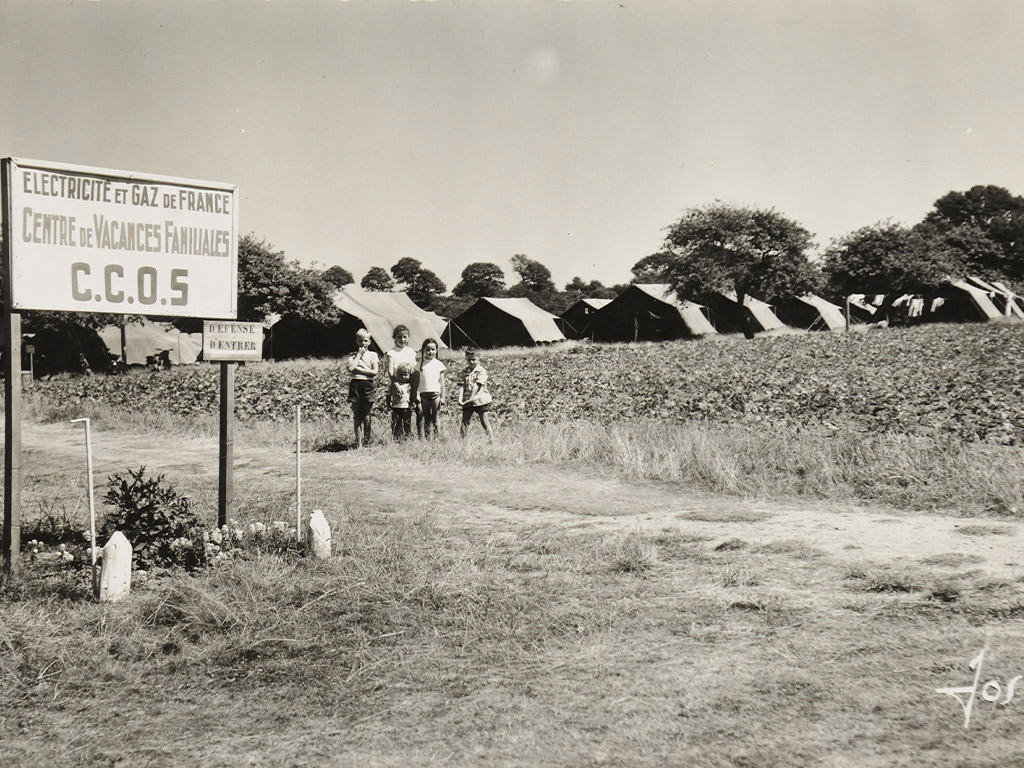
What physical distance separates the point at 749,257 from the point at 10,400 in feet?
163

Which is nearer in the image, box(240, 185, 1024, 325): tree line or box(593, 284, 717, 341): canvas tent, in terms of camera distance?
box(240, 185, 1024, 325): tree line

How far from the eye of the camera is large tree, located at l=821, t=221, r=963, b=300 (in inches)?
1891

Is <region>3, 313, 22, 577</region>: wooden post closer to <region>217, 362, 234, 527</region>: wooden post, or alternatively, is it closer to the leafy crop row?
<region>217, 362, 234, 527</region>: wooden post

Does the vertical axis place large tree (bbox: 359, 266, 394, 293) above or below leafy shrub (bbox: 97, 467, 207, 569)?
above

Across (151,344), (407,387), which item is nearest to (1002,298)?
(151,344)

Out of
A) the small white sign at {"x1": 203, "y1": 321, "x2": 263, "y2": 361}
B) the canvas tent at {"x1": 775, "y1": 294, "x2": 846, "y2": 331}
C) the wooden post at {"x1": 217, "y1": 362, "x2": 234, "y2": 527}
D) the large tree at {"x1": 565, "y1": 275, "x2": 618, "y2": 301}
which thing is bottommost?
the wooden post at {"x1": 217, "y1": 362, "x2": 234, "y2": 527}

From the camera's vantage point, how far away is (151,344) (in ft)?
143

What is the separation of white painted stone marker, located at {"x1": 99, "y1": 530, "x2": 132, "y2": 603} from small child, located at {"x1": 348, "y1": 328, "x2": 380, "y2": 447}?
6.25 m

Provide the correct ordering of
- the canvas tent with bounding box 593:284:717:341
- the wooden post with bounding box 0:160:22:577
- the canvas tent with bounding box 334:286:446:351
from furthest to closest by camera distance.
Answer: the canvas tent with bounding box 593:284:717:341, the canvas tent with bounding box 334:286:446:351, the wooden post with bounding box 0:160:22:577

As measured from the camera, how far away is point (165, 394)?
22.2 meters
